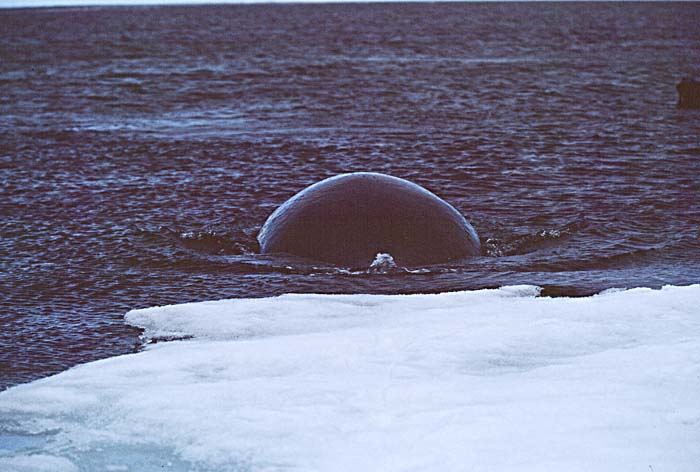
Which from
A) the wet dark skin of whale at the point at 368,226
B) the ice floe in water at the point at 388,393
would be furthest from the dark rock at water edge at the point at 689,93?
the ice floe in water at the point at 388,393

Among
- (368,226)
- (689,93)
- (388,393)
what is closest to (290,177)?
(368,226)

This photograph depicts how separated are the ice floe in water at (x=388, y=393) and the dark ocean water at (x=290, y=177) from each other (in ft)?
2.74

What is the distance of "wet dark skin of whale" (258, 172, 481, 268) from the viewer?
855 centimetres

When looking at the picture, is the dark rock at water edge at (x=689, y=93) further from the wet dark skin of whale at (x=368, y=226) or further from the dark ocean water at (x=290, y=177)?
the wet dark skin of whale at (x=368, y=226)

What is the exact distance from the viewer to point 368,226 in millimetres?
8523

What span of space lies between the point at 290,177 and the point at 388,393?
26.7 feet

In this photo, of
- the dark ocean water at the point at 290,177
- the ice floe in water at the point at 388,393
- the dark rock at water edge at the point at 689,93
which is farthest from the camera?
the dark rock at water edge at the point at 689,93

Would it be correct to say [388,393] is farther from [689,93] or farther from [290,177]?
[689,93]

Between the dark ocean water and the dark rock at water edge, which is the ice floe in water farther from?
the dark rock at water edge

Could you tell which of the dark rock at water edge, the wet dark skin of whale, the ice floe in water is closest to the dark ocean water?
the wet dark skin of whale

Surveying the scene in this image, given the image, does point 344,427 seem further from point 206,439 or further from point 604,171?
point 604,171

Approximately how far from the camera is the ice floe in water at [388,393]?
16.6 ft

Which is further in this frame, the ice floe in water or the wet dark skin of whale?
the wet dark skin of whale

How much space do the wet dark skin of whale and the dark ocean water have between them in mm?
180
